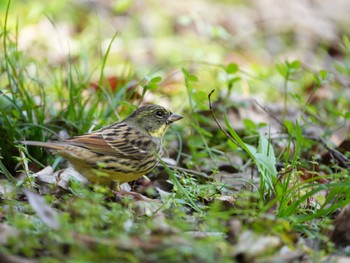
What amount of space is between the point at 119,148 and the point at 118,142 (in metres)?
0.06

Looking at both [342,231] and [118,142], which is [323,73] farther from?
[342,231]

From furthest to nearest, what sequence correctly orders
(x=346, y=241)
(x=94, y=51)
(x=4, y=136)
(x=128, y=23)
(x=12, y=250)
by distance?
(x=128, y=23) → (x=94, y=51) → (x=4, y=136) → (x=346, y=241) → (x=12, y=250)

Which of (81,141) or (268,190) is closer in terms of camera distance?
(268,190)

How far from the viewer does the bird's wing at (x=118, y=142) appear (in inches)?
169

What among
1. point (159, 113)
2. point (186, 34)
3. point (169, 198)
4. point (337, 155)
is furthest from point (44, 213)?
point (186, 34)

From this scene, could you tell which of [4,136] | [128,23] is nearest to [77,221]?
[4,136]

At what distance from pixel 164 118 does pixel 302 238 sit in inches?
72.5

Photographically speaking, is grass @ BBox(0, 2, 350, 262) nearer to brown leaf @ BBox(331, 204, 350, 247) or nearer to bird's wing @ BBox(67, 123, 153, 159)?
brown leaf @ BBox(331, 204, 350, 247)

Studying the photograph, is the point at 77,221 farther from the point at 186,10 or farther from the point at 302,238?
the point at 186,10

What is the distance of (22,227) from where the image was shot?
2693 mm

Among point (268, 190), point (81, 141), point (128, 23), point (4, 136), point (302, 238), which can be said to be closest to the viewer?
point (302, 238)

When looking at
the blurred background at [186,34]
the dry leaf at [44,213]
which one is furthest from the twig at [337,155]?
the dry leaf at [44,213]

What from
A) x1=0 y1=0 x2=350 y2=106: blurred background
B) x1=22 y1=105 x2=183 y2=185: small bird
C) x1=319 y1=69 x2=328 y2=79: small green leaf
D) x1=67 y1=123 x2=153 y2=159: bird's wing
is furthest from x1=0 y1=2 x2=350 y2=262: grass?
x1=0 y1=0 x2=350 y2=106: blurred background

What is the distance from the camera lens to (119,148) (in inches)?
175
